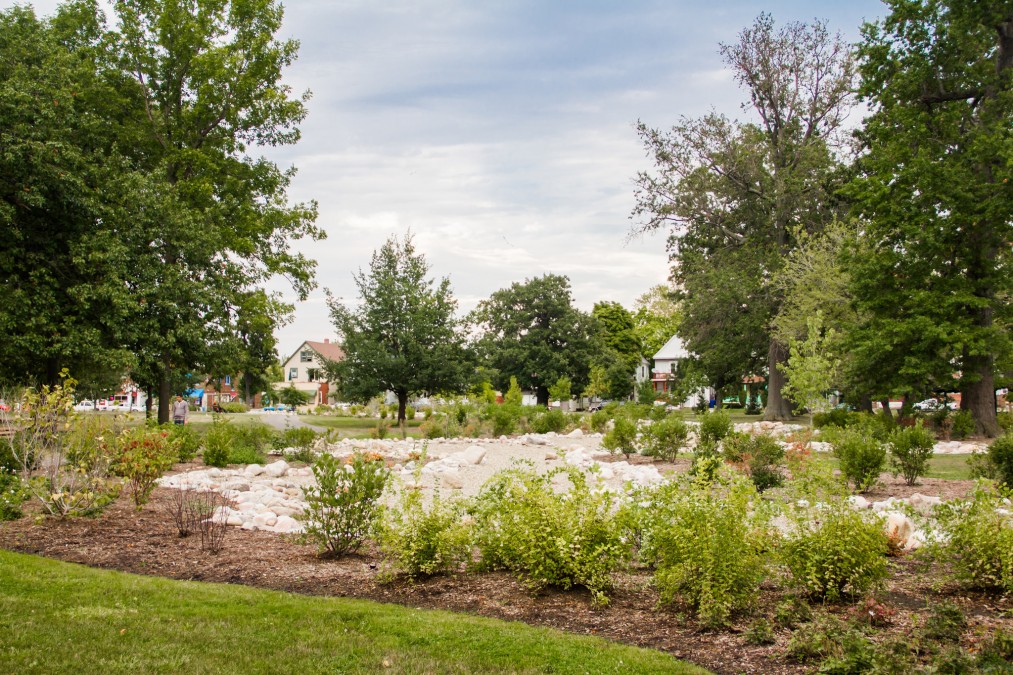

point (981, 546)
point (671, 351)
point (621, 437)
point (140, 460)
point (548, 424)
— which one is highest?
point (671, 351)

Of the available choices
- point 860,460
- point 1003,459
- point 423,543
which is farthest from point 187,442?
point 1003,459

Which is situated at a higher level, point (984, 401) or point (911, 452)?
point (984, 401)

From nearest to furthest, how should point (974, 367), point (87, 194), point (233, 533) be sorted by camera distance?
1. point (233, 533)
2. point (87, 194)
3. point (974, 367)

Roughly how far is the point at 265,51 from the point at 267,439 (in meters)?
13.7

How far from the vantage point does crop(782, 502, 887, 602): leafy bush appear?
15.1ft

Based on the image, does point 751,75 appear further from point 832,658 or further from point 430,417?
point 832,658

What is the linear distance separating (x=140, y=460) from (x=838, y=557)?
6.82m

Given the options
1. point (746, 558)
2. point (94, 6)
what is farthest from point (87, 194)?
point (746, 558)

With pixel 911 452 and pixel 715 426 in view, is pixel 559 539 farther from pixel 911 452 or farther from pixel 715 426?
pixel 715 426

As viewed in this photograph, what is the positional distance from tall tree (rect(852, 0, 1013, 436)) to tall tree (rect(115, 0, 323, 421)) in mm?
17465

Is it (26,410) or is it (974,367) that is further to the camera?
(974,367)

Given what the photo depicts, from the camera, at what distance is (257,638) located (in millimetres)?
4340

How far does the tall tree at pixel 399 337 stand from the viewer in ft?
91.2

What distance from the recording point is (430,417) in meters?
23.0
